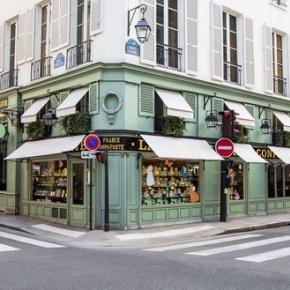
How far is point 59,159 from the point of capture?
610 inches

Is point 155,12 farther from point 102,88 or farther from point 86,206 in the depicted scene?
point 86,206

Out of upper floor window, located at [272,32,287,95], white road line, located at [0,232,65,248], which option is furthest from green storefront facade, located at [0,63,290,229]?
white road line, located at [0,232,65,248]

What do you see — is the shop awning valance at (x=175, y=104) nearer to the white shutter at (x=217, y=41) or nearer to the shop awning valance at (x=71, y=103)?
Answer: the white shutter at (x=217, y=41)

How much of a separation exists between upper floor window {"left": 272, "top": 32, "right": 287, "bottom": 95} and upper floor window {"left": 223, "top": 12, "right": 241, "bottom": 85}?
238 centimetres

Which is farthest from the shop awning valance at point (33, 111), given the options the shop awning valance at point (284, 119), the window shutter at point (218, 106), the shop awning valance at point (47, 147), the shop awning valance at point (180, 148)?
the shop awning valance at point (284, 119)

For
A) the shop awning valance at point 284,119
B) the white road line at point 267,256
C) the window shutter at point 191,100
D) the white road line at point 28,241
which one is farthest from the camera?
the shop awning valance at point 284,119

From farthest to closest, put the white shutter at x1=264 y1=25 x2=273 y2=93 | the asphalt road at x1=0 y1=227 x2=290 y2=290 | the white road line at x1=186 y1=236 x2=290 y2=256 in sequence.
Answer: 1. the white shutter at x1=264 y1=25 x2=273 y2=93
2. the white road line at x1=186 y1=236 x2=290 y2=256
3. the asphalt road at x1=0 y1=227 x2=290 y2=290

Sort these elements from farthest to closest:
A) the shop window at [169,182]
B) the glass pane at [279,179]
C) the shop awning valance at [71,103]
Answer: the glass pane at [279,179] → the shop window at [169,182] → the shop awning valance at [71,103]

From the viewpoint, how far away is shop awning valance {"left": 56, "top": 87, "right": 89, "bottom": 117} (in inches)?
561

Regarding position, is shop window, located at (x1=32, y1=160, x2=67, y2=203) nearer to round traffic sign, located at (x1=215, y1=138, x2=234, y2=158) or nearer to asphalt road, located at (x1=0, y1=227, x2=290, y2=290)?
asphalt road, located at (x1=0, y1=227, x2=290, y2=290)

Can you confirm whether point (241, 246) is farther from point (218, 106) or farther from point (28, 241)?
point (218, 106)

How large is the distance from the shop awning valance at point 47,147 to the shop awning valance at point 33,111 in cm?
80

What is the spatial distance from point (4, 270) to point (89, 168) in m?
6.38

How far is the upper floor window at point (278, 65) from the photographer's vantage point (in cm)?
1953
